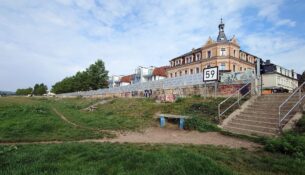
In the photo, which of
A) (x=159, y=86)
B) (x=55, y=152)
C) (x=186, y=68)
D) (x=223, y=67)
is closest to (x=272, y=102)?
(x=55, y=152)

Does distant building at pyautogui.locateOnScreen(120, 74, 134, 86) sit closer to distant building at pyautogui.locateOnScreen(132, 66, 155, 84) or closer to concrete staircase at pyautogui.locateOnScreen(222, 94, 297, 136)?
distant building at pyautogui.locateOnScreen(132, 66, 155, 84)

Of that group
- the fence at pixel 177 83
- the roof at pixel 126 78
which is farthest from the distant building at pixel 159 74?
the fence at pixel 177 83

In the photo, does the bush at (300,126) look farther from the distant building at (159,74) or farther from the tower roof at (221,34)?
the distant building at (159,74)

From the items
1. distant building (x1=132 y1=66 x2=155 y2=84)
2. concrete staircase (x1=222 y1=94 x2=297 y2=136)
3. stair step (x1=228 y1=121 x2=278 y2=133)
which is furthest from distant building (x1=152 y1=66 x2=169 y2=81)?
stair step (x1=228 y1=121 x2=278 y2=133)

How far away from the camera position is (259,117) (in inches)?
394

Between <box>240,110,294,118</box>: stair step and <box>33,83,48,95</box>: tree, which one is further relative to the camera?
<box>33,83,48,95</box>: tree

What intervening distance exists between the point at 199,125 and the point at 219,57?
128 feet

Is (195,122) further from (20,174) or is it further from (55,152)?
(20,174)

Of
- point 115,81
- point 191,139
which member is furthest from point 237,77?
point 115,81

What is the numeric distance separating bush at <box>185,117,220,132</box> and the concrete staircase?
0.63 m

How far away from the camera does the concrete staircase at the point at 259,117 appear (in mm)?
8877

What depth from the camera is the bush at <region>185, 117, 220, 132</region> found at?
1014 centimetres

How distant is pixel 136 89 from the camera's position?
107 feet

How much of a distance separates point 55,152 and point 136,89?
2667cm
